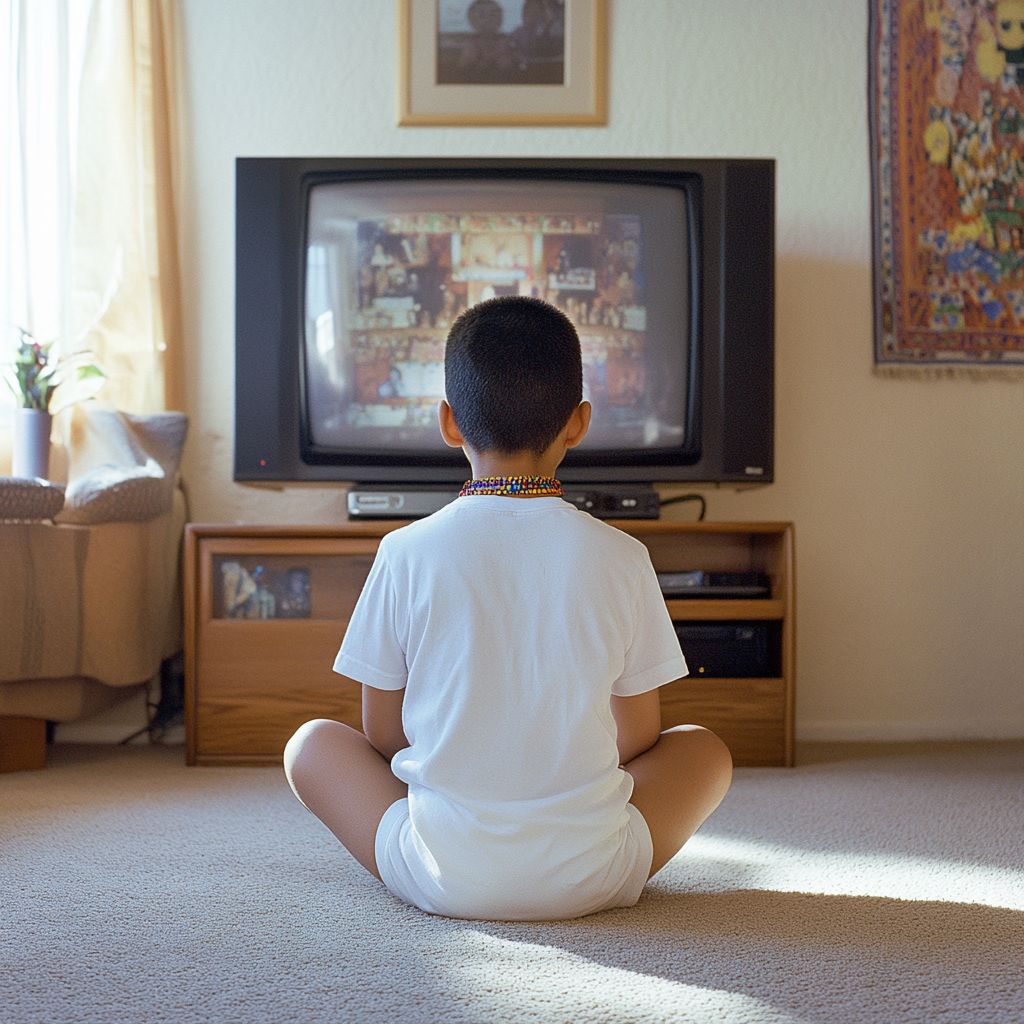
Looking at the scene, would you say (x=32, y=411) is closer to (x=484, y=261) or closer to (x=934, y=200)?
(x=484, y=261)

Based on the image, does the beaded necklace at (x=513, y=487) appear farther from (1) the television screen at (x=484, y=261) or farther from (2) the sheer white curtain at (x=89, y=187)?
(2) the sheer white curtain at (x=89, y=187)

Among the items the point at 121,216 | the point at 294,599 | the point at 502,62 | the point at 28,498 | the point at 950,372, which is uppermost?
the point at 502,62

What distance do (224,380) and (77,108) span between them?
2.44ft

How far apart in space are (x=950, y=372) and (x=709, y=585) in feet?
3.27

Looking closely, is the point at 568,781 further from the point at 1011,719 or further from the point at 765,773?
the point at 1011,719

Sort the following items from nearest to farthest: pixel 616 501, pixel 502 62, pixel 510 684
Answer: pixel 510 684, pixel 616 501, pixel 502 62

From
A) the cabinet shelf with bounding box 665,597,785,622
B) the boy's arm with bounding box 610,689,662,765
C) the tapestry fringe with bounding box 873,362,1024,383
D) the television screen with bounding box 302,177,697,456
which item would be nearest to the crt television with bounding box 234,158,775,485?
the television screen with bounding box 302,177,697,456

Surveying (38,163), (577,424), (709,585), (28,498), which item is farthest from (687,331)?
(38,163)

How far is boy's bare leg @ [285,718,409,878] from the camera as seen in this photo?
1095 mm

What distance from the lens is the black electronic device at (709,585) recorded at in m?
2.08

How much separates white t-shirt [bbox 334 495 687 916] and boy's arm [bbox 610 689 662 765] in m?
0.12

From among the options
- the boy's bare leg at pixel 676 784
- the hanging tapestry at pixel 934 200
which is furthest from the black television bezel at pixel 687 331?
the boy's bare leg at pixel 676 784

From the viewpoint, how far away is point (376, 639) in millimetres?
1019

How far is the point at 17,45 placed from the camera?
7.72 ft
